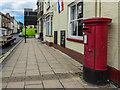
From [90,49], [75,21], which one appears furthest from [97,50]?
[75,21]

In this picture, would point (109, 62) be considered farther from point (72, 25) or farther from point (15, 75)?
point (72, 25)

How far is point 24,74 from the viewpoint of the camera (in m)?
5.01

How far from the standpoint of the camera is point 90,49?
13.3 ft

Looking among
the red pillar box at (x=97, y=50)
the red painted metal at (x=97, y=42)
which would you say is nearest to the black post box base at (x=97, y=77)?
the red pillar box at (x=97, y=50)

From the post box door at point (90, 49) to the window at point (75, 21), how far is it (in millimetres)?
2500

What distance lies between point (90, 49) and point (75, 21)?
380 centimetres

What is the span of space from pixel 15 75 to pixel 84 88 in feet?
8.02

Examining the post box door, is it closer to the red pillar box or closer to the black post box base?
the red pillar box

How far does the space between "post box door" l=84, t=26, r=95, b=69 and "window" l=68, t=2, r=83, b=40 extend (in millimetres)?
2500

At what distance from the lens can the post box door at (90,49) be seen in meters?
3.99

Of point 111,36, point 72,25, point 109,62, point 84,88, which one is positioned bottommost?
point 84,88

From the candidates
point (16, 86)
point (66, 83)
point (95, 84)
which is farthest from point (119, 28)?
point (16, 86)

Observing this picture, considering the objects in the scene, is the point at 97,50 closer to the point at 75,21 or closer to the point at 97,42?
the point at 97,42

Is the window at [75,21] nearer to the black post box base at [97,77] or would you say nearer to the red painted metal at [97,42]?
the red painted metal at [97,42]
